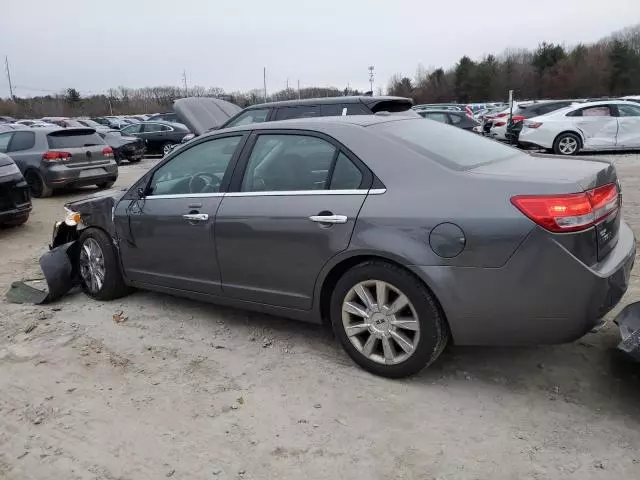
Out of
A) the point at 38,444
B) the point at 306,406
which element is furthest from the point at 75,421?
the point at 306,406

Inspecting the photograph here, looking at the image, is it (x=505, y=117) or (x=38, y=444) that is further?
(x=505, y=117)

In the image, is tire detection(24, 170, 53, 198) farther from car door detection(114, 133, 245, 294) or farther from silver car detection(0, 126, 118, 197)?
car door detection(114, 133, 245, 294)

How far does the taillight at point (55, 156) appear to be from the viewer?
11.3m

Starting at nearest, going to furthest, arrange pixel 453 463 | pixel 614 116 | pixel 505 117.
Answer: pixel 453 463 < pixel 614 116 < pixel 505 117

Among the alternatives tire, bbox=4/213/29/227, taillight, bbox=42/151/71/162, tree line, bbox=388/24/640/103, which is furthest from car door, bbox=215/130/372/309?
tree line, bbox=388/24/640/103

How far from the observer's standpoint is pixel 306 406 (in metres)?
3.15

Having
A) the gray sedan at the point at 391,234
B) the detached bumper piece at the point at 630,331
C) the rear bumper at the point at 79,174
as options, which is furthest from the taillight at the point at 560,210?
the rear bumper at the point at 79,174

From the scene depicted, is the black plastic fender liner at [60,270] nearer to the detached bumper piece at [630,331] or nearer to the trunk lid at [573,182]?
the trunk lid at [573,182]

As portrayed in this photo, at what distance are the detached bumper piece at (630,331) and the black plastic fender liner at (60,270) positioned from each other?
175 inches

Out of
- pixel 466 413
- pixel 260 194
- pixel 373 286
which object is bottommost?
pixel 466 413

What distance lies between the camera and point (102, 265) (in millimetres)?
4902

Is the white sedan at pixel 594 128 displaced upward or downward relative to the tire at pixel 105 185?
upward

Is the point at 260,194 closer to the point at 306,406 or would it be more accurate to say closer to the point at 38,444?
the point at 306,406

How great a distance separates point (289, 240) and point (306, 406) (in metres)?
1.03
